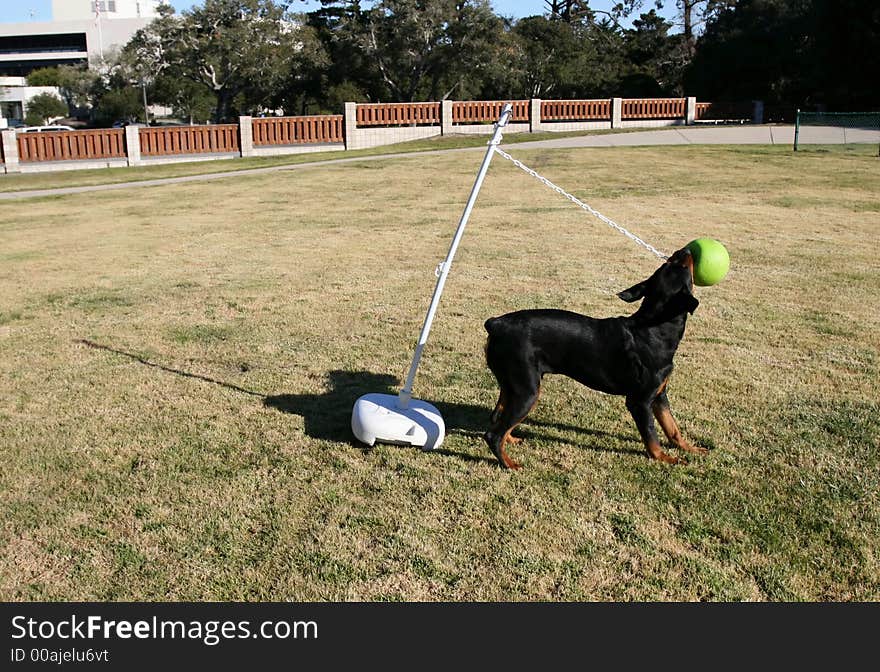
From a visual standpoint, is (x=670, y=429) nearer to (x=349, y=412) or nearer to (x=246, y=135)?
(x=349, y=412)

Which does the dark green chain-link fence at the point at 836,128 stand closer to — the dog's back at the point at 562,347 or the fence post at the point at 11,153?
the dog's back at the point at 562,347

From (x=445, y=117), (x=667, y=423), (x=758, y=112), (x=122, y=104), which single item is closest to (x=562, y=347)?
(x=667, y=423)

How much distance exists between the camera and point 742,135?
31188mm

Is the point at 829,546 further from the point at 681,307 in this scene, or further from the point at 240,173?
the point at 240,173

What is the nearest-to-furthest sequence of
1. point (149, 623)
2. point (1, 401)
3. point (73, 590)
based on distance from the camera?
point (149, 623), point (73, 590), point (1, 401)

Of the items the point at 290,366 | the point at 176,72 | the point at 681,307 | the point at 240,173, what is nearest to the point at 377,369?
the point at 290,366

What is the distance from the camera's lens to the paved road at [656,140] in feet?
77.9

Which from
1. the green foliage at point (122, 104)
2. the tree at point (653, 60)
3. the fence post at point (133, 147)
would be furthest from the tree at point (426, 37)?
the fence post at point (133, 147)

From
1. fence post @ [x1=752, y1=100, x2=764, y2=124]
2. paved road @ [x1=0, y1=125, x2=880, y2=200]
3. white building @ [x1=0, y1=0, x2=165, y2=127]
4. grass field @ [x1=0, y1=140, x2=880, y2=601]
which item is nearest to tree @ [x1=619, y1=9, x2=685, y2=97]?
fence post @ [x1=752, y1=100, x2=764, y2=124]

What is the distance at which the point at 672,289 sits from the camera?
4480mm

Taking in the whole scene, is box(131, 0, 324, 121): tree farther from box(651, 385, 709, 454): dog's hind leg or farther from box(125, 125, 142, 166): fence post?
box(651, 385, 709, 454): dog's hind leg

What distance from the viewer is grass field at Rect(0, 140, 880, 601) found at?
3781 mm

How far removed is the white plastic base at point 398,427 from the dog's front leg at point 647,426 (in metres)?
1.15

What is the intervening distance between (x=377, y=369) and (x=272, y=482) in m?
1.97
